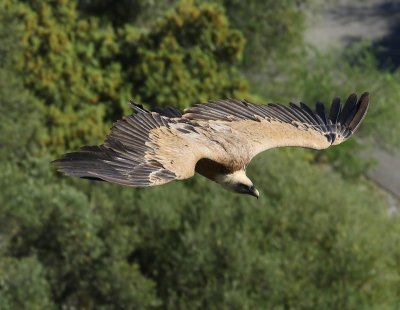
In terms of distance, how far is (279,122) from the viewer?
14023mm

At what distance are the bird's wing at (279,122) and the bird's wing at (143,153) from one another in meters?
0.78

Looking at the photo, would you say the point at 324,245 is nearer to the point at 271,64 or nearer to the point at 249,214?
the point at 249,214

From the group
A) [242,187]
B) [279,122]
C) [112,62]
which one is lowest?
[242,187]

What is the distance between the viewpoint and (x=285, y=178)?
78.0 feet

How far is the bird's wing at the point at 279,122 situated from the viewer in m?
13.3

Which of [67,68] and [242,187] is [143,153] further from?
[67,68]

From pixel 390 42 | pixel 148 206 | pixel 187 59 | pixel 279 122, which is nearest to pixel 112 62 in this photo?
pixel 187 59

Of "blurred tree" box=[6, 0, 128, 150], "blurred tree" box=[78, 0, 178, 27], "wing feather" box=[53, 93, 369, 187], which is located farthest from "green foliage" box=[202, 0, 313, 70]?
"wing feather" box=[53, 93, 369, 187]

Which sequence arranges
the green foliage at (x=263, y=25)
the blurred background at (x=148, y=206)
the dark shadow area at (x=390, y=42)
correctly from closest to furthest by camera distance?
1. the blurred background at (x=148, y=206)
2. the green foliage at (x=263, y=25)
3. the dark shadow area at (x=390, y=42)

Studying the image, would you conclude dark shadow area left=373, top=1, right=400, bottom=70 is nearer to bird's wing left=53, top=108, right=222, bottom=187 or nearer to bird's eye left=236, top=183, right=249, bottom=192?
bird's eye left=236, top=183, right=249, bottom=192

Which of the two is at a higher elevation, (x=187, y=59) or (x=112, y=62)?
(x=187, y=59)

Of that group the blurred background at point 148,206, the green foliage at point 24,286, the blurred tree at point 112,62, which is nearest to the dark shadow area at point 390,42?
the blurred background at point 148,206

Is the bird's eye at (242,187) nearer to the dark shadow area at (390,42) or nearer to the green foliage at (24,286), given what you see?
the green foliage at (24,286)

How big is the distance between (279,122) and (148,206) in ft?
28.6
